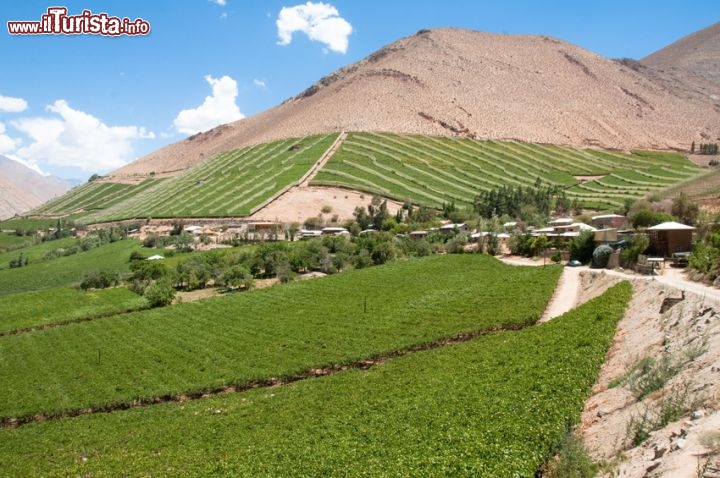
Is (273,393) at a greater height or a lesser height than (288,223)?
lesser

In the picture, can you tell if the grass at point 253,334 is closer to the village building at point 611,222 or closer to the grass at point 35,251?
the village building at point 611,222

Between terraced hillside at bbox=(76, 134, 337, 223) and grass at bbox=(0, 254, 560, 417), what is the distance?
49033 millimetres

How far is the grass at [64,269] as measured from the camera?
62375 millimetres

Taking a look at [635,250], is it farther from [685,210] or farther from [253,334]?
[253,334]

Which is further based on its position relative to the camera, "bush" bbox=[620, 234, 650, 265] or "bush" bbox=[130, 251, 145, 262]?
"bush" bbox=[130, 251, 145, 262]

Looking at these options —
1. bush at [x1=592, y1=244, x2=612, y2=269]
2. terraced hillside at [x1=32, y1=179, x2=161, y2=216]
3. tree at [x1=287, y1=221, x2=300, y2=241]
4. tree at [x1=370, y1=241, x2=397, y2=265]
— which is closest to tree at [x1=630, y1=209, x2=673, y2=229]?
bush at [x1=592, y1=244, x2=612, y2=269]

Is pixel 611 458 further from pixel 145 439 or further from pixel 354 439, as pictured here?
pixel 145 439

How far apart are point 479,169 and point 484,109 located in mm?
52662

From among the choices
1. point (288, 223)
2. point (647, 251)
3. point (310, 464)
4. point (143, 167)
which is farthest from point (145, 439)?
point (143, 167)

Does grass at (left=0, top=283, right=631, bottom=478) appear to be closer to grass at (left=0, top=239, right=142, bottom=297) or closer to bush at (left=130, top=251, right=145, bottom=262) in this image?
grass at (left=0, top=239, right=142, bottom=297)

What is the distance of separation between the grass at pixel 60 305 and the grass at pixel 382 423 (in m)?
22.3

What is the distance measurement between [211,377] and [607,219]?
48.4m

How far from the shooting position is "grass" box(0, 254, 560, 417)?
30.4 metres

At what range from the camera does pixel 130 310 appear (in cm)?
4847
